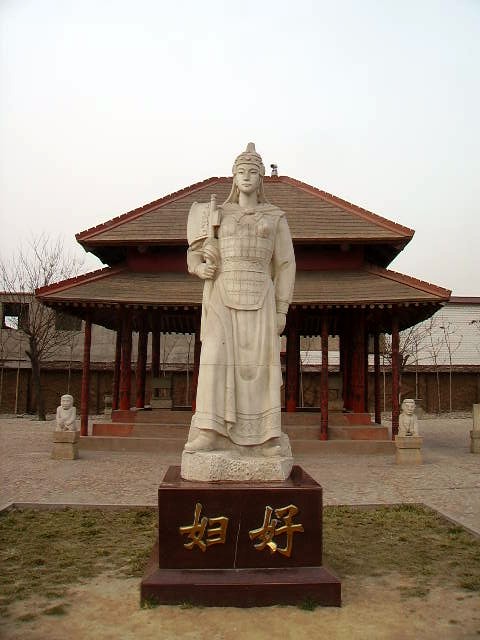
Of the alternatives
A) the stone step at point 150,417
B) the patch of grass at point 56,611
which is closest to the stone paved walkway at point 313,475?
the stone step at point 150,417

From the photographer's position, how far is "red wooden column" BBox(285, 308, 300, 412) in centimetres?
1383

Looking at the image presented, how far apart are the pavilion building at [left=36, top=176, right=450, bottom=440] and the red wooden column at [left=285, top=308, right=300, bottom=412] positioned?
25 mm

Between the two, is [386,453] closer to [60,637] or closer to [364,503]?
[364,503]

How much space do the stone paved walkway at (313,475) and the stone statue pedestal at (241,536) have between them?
108 inches

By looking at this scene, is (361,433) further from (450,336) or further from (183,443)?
(450,336)

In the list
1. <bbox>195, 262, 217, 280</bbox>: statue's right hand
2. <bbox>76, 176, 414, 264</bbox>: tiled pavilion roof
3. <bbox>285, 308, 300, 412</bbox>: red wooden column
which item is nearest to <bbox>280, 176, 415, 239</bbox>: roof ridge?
<bbox>76, 176, 414, 264</bbox>: tiled pavilion roof

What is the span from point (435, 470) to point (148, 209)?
31.8 ft

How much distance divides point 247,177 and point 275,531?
9.48 ft

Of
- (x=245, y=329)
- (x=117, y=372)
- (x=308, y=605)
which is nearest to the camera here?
(x=308, y=605)

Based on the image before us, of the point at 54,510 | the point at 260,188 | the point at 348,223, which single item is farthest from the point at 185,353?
the point at 260,188

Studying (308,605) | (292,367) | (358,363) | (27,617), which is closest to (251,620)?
(308,605)

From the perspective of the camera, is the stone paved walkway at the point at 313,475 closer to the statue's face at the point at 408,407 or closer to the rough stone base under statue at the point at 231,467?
the statue's face at the point at 408,407

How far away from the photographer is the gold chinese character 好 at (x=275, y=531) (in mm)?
4141

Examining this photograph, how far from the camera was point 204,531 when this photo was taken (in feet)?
13.5
